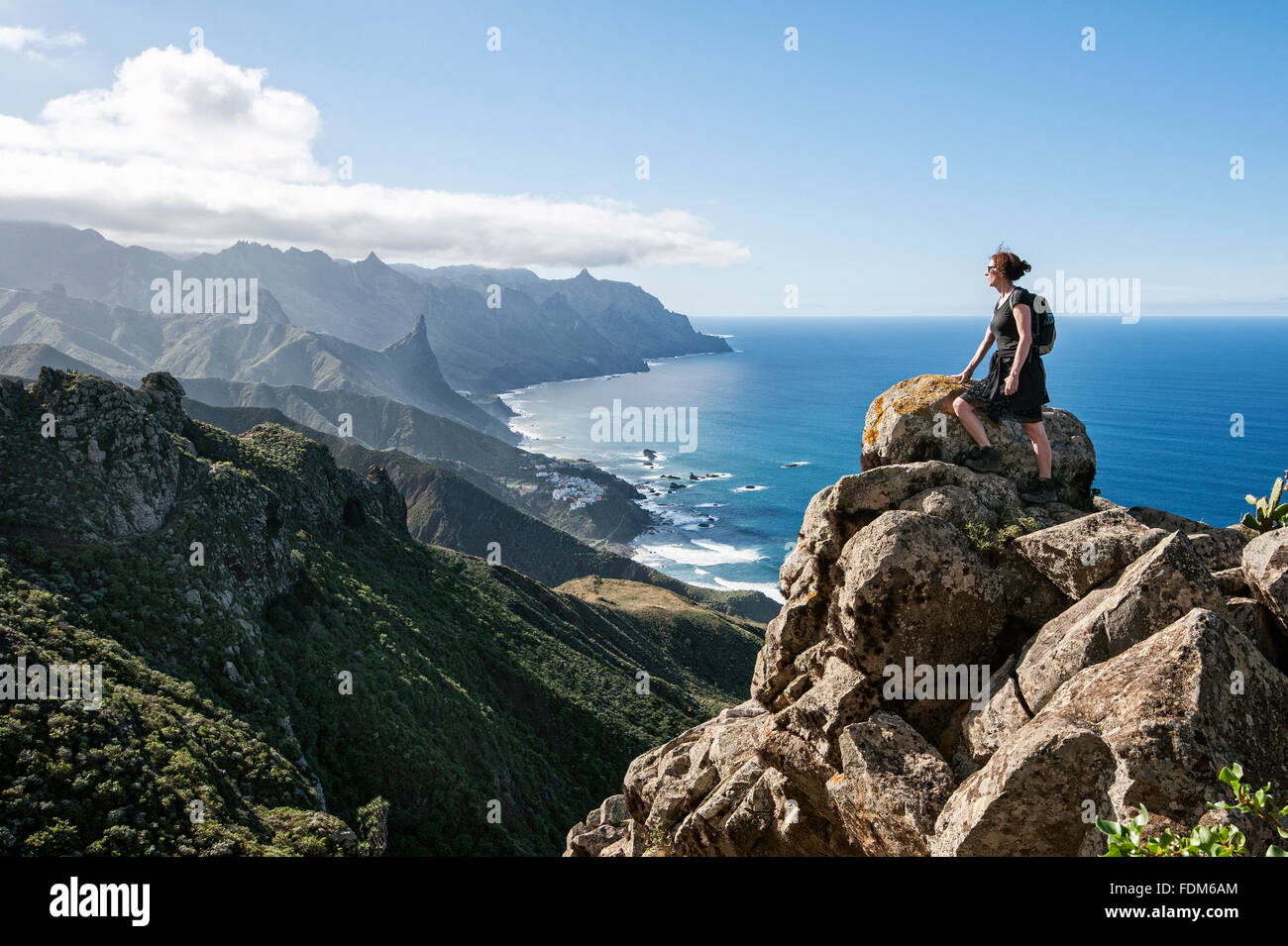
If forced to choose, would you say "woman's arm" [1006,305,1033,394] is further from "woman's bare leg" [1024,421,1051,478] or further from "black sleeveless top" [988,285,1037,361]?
"woman's bare leg" [1024,421,1051,478]

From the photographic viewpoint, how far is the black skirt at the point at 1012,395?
12344 millimetres

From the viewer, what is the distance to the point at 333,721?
32.7m

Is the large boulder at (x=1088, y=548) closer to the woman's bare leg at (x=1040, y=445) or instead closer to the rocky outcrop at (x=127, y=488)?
the woman's bare leg at (x=1040, y=445)

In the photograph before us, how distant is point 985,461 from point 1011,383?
1.70 meters

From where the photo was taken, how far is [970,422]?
509 inches

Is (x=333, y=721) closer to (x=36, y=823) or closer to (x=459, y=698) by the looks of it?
(x=459, y=698)

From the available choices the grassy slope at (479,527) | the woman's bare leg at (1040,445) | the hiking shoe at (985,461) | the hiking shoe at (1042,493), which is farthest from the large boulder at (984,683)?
the grassy slope at (479,527)

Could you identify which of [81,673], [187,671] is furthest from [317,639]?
[81,673]

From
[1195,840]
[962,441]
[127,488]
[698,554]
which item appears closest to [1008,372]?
→ [962,441]

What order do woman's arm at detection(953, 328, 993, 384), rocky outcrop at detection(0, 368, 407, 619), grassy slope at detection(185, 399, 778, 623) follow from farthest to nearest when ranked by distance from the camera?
grassy slope at detection(185, 399, 778, 623)
rocky outcrop at detection(0, 368, 407, 619)
woman's arm at detection(953, 328, 993, 384)

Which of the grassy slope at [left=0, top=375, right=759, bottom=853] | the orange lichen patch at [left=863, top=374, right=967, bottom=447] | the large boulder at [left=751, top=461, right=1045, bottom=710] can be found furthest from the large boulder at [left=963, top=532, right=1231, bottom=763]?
the grassy slope at [left=0, top=375, right=759, bottom=853]

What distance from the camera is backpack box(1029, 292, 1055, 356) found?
11844mm
